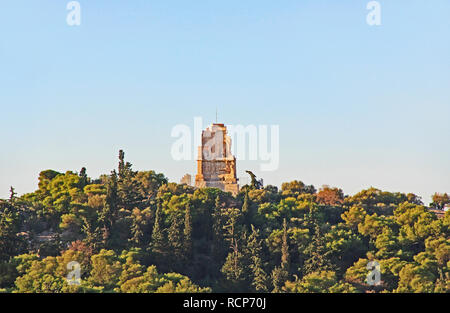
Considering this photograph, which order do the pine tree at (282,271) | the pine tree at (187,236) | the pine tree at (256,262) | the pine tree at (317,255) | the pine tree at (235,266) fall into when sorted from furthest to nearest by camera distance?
1. the pine tree at (187,236)
2. the pine tree at (317,255)
3. the pine tree at (235,266)
4. the pine tree at (256,262)
5. the pine tree at (282,271)

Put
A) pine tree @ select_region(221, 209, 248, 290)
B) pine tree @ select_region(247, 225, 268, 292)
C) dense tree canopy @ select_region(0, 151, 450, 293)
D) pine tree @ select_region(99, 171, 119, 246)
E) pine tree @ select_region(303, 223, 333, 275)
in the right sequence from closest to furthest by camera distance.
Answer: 1. dense tree canopy @ select_region(0, 151, 450, 293)
2. pine tree @ select_region(247, 225, 268, 292)
3. pine tree @ select_region(221, 209, 248, 290)
4. pine tree @ select_region(303, 223, 333, 275)
5. pine tree @ select_region(99, 171, 119, 246)

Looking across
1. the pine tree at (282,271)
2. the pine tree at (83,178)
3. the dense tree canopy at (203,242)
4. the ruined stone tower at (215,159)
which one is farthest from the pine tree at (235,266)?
Answer: the ruined stone tower at (215,159)

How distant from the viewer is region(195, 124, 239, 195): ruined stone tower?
96562 millimetres

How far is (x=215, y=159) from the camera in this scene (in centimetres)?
9756

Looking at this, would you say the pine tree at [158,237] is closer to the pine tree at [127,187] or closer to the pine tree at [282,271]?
the pine tree at [127,187]

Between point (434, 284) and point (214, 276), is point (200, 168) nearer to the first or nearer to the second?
point (214, 276)

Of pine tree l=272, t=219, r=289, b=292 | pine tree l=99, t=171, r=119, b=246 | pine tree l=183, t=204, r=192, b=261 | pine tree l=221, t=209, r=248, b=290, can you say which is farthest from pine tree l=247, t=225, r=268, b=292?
pine tree l=99, t=171, r=119, b=246

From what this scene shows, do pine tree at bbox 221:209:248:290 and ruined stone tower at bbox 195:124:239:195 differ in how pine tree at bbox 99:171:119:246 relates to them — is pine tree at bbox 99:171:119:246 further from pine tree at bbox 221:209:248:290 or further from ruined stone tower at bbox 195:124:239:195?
ruined stone tower at bbox 195:124:239:195

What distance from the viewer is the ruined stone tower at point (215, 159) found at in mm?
96562

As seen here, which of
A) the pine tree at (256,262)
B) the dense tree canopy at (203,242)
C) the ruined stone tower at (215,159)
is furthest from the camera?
the ruined stone tower at (215,159)

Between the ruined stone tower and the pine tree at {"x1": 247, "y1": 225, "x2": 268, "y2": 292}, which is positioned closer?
the pine tree at {"x1": 247, "y1": 225, "x2": 268, "y2": 292}

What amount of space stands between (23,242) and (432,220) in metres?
44.3

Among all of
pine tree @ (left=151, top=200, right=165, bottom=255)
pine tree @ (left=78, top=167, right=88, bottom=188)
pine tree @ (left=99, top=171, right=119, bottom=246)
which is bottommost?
pine tree @ (left=151, top=200, right=165, bottom=255)

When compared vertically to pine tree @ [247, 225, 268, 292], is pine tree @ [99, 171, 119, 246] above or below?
above
